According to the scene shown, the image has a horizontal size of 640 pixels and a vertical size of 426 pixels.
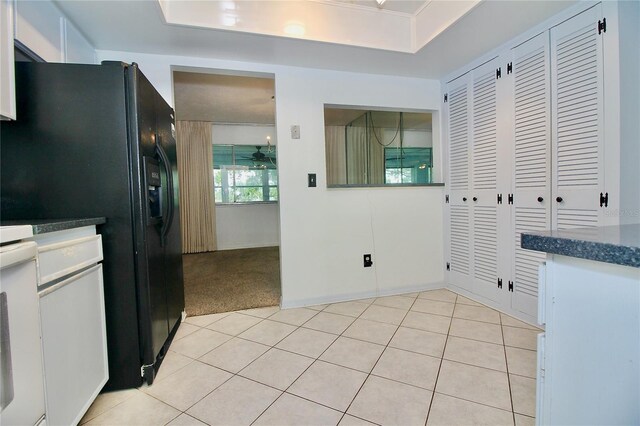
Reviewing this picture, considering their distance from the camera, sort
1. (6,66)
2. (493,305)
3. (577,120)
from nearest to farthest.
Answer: (6,66) → (577,120) → (493,305)

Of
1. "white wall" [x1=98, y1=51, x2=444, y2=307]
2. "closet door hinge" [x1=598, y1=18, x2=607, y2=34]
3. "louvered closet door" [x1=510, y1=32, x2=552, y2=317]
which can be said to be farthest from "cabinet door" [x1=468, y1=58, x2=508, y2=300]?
"closet door hinge" [x1=598, y1=18, x2=607, y2=34]

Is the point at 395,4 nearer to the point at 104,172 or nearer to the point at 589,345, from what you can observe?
the point at 104,172

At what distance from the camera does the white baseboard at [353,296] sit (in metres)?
2.54

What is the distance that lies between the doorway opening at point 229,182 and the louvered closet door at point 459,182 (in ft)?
7.10

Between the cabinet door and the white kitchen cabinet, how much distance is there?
9.07 feet

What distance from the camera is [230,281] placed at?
3344 mm

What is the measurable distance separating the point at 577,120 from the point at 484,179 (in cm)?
75

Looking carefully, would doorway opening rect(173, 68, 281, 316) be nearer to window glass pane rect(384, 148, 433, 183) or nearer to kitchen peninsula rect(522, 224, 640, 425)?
window glass pane rect(384, 148, 433, 183)

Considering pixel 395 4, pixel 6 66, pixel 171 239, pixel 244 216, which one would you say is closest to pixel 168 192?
pixel 171 239

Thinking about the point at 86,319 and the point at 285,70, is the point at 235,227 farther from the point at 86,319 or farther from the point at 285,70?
the point at 86,319

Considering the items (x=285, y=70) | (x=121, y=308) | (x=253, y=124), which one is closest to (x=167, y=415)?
(x=121, y=308)

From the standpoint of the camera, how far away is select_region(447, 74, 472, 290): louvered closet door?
2607mm

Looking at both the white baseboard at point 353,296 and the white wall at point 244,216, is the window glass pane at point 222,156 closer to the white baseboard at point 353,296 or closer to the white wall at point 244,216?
the white wall at point 244,216

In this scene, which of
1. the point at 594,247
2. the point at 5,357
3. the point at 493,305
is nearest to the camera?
the point at 594,247
